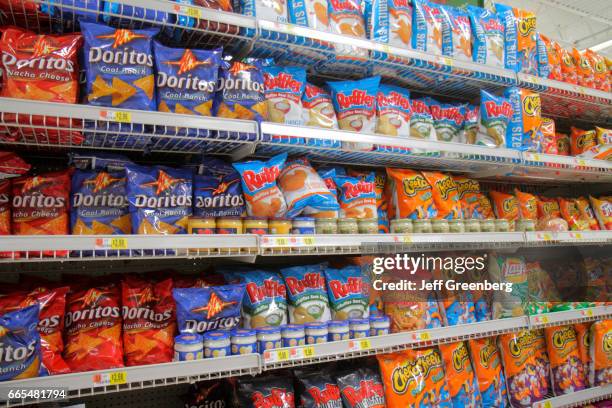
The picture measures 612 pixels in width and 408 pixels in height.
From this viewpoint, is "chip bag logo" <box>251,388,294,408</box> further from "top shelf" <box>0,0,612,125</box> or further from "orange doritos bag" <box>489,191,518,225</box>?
"orange doritos bag" <box>489,191,518,225</box>

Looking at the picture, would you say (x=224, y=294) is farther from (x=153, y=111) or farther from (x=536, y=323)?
(x=536, y=323)

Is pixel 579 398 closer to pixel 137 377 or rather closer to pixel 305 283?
pixel 305 283

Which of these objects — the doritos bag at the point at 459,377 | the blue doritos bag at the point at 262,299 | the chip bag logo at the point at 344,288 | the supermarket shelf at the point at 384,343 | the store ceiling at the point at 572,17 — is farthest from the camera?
the store ceiling at the point at 572,17

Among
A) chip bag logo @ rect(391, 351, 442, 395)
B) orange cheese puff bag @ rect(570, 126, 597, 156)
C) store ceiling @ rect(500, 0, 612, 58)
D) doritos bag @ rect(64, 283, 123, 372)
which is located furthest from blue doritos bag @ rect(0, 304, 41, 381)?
store ceiling @ rect(500, 0, 612, 58)

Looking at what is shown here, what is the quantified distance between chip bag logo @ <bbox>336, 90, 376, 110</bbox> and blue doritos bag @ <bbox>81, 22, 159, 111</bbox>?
2.82ft

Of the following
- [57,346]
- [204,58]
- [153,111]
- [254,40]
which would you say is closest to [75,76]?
[153,111]

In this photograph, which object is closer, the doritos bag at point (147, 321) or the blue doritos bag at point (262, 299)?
the doritos bag at point (147, 321)

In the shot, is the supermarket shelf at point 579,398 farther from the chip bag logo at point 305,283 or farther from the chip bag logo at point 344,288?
the chip bag logo at point 305,283

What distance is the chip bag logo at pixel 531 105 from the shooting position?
2260 mm

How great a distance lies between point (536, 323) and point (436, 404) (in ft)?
2.29

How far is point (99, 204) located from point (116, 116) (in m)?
0.34

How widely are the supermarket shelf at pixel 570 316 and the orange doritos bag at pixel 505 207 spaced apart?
0.55 metres

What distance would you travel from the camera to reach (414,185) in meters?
2.05

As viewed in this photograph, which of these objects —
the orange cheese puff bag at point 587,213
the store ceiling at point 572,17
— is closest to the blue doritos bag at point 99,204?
the orange cheese puff bag at point 587,213
